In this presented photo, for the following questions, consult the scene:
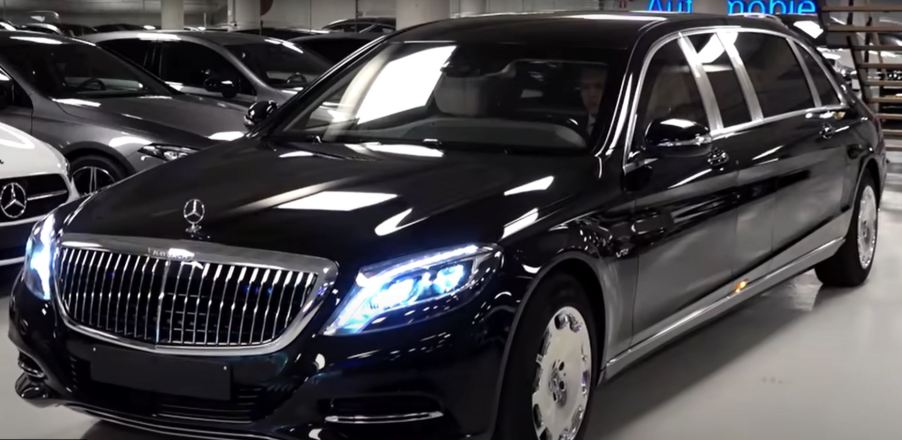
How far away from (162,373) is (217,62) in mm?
7040

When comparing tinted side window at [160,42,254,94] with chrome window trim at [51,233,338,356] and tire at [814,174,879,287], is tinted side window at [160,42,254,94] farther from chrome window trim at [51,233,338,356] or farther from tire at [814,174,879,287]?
chrome window trim at [51,233,338,356]

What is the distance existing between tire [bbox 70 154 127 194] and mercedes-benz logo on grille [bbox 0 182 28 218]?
143 centimetres

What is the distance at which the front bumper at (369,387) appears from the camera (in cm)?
276

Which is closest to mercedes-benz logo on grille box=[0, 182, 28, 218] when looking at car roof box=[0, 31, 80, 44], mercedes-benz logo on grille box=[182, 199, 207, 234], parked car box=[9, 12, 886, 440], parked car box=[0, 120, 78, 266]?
parked car box=[0, 120, 78, 266]

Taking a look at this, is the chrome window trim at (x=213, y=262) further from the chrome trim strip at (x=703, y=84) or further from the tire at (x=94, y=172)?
the tire at (x=94, y=172)

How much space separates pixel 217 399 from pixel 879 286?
4.14 meters

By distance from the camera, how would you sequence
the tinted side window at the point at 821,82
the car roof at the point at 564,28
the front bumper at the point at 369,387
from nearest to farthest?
the front bumper at the point at 369,387 → the car roof at the point at 564,28 → the tinted side window at the point at 821,82

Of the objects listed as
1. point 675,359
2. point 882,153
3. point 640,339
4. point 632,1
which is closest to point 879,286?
point 882,153

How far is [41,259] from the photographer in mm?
3262

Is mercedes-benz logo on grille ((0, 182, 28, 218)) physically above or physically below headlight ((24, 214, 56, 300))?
below

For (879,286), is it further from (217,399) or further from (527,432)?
(217,399)

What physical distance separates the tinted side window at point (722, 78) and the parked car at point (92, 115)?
341 cm

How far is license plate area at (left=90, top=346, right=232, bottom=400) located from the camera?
2.82 meters

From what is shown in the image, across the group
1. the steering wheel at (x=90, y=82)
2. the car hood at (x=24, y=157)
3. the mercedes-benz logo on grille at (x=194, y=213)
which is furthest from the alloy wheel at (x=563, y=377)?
the steering wheel at (x=90, y=82)
